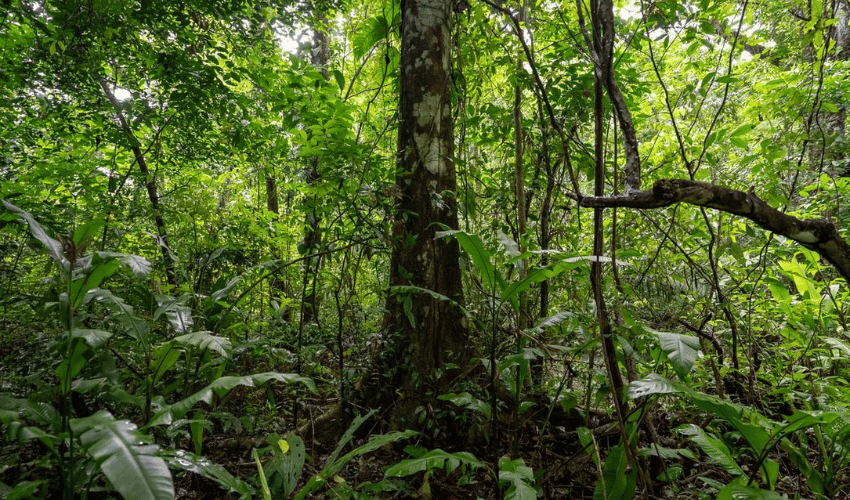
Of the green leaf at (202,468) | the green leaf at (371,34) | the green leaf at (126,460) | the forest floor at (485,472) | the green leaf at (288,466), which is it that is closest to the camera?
the green leaf at (126,460)

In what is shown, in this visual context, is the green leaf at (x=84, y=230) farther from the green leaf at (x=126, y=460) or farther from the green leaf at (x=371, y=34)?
the green leaf at (x=371, y=34)

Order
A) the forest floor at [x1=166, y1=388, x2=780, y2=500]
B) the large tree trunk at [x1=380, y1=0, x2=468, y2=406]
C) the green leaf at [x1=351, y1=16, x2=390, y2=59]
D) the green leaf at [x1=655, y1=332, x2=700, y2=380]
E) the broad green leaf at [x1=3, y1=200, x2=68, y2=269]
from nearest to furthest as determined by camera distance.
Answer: the green leaf at [x1=655, y1=332, x2=700, y2=380] → the broad green leaf at [x1=3, y1=200, x2=68, y2=269] → the forest floor at [x1=166, y1=388, x2=780, y2=500] → the large tree trunk at [x1=380, y1=0, x2=468, y2=406] → the green leaf at [x1=351, y1=16, x2=390, y2=59]

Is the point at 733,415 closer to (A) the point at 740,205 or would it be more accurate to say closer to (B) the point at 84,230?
(A) the point at 740,205

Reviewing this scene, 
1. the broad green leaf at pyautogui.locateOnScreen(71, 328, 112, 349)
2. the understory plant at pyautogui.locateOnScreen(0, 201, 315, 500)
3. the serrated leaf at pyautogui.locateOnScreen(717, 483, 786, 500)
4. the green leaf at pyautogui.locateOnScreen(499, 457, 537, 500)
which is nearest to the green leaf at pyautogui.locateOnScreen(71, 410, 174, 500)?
the understory plant at pyautogui.locateOnScreen(0, 201, 315, 500)

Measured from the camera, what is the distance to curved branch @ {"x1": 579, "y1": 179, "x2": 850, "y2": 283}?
1579mm

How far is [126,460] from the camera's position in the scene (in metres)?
1.18

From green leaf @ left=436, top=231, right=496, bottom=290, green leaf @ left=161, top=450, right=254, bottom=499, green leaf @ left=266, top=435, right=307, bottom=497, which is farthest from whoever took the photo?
green leaf @ left=436, top=231, right=496, bottom=290

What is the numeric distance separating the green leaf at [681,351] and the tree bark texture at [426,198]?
138 centimetres

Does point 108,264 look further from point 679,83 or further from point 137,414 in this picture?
point 679,83

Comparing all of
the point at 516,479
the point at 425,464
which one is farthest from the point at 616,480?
the point at 425,464

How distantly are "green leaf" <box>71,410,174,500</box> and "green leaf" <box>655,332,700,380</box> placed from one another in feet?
5.08

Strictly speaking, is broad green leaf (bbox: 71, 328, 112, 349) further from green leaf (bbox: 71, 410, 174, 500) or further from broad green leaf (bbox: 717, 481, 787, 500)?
broad green leaf (bbox: 717, 481, 787, 500)

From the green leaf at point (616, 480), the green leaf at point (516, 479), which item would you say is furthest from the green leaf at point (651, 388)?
the green leaf at point (516, 479)

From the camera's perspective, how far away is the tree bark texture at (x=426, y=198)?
2826mm
